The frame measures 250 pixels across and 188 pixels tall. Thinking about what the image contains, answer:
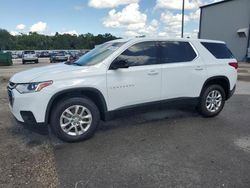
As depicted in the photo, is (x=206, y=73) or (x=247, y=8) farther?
(x=247, y=8)

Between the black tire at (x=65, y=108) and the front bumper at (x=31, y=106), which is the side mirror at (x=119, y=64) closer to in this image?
the black tire at (x=65, y=108)

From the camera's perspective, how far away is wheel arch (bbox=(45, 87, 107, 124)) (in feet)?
12.8

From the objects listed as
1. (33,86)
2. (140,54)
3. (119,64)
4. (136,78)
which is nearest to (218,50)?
(140,54)

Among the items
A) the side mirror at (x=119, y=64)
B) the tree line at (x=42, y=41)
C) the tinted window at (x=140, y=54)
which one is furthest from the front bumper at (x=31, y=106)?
the tree line at (x=42, y=41)

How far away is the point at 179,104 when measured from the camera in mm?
5160

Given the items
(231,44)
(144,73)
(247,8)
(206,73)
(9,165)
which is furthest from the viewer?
(231,44)

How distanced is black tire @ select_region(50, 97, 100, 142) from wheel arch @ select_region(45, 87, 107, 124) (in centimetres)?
7

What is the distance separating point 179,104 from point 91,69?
6.93 feet

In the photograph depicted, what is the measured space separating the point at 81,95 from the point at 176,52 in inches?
85.6

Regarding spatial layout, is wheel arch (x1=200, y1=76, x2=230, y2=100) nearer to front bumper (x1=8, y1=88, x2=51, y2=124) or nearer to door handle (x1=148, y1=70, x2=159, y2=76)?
door handle (x1=148, y1=70, x2=159, y2=76)

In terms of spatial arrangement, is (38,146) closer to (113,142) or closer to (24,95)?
(24,95)

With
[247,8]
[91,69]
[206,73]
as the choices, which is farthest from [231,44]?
[91,69]

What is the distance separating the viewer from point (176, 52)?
16.4 ft

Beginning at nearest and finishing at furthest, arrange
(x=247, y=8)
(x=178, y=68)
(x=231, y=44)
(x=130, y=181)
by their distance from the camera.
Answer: (x=130, y=181), (x=178, y=68), (x=247, y=8), (x=231, y=44)
